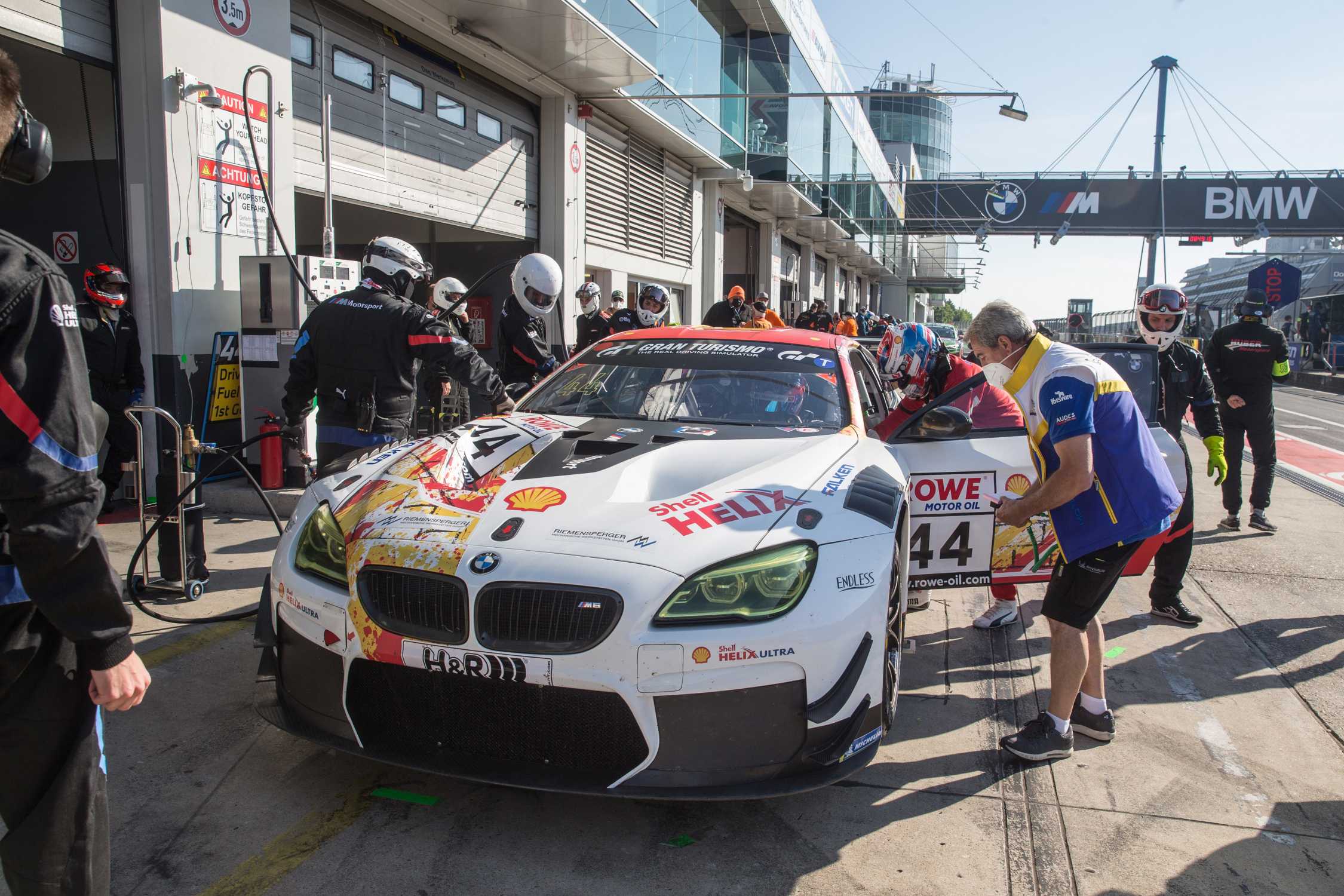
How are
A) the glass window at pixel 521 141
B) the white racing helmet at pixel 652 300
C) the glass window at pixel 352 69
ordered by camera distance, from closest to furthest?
1. the white racing helmet at pixel 652 300
2. the glass window at pixel 352 69
3. the glass window at pixel 521 141

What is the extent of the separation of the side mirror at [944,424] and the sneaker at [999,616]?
1537mm

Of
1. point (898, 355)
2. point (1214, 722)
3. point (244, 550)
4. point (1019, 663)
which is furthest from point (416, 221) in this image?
point (1214, 722)

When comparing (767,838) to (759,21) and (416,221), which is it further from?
(759,21)

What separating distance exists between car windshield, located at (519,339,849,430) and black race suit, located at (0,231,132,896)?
253cm

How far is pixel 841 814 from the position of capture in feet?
9.57

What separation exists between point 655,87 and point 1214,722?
12.6 meters

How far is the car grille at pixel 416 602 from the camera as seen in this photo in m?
2.56

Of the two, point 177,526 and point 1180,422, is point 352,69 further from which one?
point 1180,422

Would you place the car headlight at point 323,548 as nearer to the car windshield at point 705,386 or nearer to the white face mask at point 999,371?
the car windshield at point 705,386

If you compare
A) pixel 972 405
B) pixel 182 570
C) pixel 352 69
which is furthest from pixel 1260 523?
pixel 352 69

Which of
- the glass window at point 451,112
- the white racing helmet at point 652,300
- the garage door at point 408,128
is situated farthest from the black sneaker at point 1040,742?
the glass window at point 451,112

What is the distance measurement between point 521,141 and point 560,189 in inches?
32.4

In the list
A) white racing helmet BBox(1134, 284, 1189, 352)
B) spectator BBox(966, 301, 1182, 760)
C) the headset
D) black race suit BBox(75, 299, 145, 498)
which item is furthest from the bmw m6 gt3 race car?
black race suit BBox(75, 299, 145, 498)

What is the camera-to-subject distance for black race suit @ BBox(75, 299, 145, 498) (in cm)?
674
